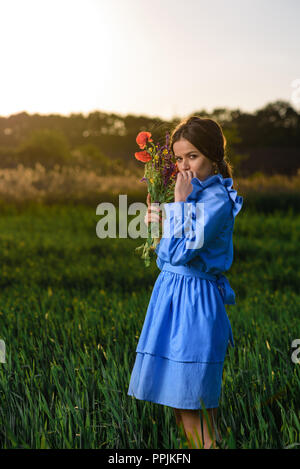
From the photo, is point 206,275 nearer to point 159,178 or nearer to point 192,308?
point 192,308

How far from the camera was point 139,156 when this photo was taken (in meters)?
2.12

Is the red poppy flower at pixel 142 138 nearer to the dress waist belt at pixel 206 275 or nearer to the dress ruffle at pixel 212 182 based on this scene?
the dress ruffle at pixel 212 182

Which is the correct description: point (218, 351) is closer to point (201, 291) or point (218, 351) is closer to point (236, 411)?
point (201, 291)

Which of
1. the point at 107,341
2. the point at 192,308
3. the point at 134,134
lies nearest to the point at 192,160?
the point at 192,308

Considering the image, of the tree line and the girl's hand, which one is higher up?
the tree line

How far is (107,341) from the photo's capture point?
11.1ft

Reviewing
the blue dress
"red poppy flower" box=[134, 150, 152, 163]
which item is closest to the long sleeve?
the blue dress

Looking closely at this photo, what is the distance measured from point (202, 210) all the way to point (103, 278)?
4308 millimetres

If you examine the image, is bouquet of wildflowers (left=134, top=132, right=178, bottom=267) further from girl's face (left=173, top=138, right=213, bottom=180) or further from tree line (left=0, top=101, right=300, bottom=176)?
tree line (left=0, top=101, right=300, bottom=176)

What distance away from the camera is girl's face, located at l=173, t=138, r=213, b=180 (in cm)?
190

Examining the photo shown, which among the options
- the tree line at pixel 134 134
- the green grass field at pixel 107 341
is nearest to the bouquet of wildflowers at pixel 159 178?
the green grass field at pixel 107 341

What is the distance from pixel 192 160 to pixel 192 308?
0.58 m

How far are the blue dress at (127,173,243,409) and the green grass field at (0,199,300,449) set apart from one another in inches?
7.3

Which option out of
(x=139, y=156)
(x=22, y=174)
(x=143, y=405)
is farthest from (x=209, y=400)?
(x=22, y=174)
